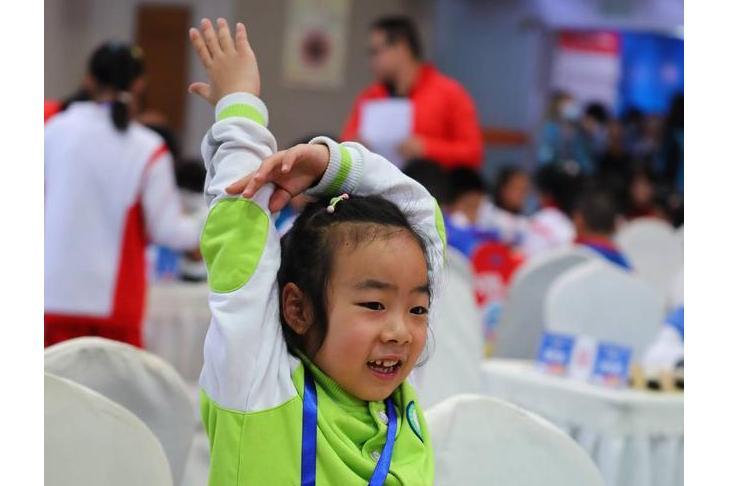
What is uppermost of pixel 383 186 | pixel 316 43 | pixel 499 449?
pixel 316 43

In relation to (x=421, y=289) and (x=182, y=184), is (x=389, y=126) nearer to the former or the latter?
(x=182, y=184)

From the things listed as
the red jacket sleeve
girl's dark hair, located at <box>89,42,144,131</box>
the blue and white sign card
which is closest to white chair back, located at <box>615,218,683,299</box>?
the red jacket sleeve

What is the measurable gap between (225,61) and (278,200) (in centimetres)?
20

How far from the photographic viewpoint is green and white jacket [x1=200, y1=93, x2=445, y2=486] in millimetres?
1320

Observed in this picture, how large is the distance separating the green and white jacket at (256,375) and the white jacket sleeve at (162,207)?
2105 millimetres

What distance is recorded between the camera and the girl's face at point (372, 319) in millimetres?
1358

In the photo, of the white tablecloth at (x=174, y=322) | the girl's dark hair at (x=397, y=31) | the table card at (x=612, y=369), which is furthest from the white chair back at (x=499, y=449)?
the girl's dark hair at (x=397, y=31)

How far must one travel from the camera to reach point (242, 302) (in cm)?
133

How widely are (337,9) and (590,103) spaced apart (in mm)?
3338

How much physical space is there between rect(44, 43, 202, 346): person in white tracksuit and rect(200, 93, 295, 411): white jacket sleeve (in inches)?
83.1

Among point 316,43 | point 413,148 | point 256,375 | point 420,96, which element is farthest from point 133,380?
point 316,43

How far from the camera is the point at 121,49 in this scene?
353 cm

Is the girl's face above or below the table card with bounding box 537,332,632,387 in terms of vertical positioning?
above

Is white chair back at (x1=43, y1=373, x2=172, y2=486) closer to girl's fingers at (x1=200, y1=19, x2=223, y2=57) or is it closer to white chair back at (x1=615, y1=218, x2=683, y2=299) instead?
girl's fingers at (x1=200, y1=19, x2=223, y2=57)
